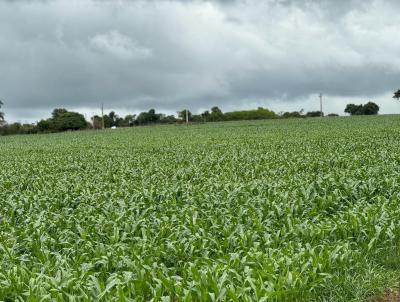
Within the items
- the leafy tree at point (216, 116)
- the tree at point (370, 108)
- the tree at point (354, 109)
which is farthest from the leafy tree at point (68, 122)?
the tree at point (370, 108)

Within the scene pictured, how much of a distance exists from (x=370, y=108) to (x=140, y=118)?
63.6 metres

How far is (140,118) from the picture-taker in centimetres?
14038

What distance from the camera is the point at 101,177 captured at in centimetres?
1745

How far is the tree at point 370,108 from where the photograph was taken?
436 ft

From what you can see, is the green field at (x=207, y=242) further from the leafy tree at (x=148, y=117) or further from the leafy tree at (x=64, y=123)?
the leafy tree at (x=148, y=117)

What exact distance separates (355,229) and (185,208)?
347cm

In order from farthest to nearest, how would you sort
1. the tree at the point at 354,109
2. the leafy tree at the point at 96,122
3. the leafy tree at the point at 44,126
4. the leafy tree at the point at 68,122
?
the tree at the point at 354,109, the leafy tree at the point at 96,122, the leafy tree at the point at 68,122, the leafy tree at the point at 44,126

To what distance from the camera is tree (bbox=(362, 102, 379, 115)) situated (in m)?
133

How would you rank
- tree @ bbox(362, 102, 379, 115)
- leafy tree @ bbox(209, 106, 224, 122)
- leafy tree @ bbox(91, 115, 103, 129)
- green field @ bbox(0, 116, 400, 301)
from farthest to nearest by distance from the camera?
tree @ bbox(362, 102, 379, 115) < leafy tree @ bbox(91, 115, 103, 129) < leafy tree @ bbox(209, 106, 224, 122) < green field @ bbox(0, 116, 400, 301)

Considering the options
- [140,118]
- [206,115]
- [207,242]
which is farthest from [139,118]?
[207,242]

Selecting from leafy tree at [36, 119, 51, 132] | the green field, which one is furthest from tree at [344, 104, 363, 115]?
the green field

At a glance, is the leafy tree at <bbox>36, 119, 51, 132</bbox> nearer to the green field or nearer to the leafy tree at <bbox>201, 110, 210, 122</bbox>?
the leafy tree at <bbox>201, 110, 210, 122</bbox>

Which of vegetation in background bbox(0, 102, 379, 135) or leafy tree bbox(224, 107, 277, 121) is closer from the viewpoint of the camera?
vegetation in background bbox(0, 102, 379, 135)

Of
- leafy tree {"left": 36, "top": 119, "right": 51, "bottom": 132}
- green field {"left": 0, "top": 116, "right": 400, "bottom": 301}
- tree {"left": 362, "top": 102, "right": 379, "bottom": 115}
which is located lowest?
green field {"left": 0, "top": 116, "right": 400, "bottom": 301}
